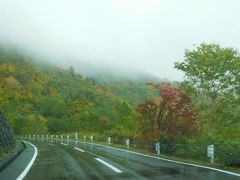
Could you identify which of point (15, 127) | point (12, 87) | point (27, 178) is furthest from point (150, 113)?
point (12, 87)

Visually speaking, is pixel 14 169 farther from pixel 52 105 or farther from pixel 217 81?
pixel 52 105

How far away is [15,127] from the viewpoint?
128 meters

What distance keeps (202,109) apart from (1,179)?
71.6ft

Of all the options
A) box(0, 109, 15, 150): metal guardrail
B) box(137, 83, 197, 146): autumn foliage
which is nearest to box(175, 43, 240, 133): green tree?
box(137, 83, 197, 146): autumn foliage

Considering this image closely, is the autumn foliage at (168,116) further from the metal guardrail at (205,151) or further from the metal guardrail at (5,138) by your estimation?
the metal guardrail at (5,138)

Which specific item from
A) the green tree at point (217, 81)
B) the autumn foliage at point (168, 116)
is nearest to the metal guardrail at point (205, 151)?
the autumn foliage at point (168, 116)

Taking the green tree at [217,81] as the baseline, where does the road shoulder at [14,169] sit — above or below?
below

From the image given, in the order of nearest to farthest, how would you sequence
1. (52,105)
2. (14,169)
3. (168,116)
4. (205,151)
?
(14,169) → (205,151) → (168,116) → (52,105)

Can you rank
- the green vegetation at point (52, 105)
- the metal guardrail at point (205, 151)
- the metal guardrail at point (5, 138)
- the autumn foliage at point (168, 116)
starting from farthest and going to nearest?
the green vegetation at point (52, 105)
the autumn foliage at point (168, 116)
the metal guardrail at point (5, 138)
the metal guardrail at point (205, 151)

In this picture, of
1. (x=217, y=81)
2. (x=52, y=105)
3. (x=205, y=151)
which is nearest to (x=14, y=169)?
(x=205, y=151)

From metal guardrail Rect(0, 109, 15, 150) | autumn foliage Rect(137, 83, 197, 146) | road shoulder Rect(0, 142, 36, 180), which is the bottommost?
road shoulder Rect(0, 142, 36, 180)

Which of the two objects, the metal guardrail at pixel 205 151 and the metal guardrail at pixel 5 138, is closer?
the metal guardrail at pixel 205 151

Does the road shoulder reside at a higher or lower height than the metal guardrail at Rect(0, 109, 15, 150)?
lower

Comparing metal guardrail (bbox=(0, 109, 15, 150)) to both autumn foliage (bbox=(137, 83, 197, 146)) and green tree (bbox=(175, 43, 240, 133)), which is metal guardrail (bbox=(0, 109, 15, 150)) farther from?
green tree (bbox=(175, 43, 240, 133))
